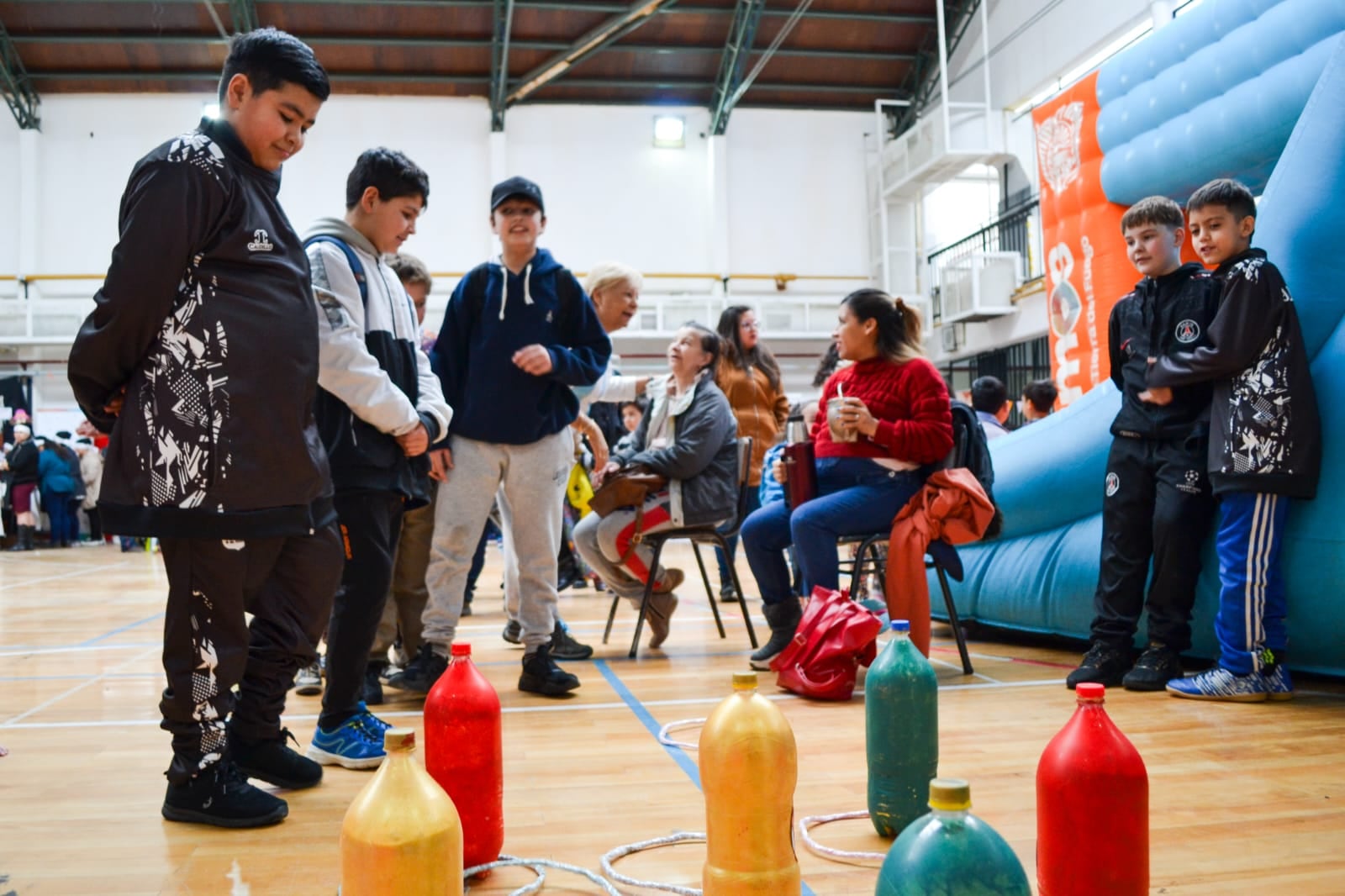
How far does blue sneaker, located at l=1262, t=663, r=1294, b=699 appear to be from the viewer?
2848 millimetres

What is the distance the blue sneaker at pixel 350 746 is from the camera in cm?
232

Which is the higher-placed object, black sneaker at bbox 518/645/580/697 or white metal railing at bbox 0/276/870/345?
white metal railing at bbox 0/276/870/345

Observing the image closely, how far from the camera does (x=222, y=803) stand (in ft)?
6.25

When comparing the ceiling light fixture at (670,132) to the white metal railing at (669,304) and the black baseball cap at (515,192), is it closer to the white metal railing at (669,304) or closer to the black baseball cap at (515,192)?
the white metal railing at (669,304)

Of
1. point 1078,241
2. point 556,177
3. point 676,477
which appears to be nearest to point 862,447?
point 676,477

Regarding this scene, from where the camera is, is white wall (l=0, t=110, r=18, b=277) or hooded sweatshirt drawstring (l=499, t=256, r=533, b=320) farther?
white wall (l=0, t=110, r=18, b=277)

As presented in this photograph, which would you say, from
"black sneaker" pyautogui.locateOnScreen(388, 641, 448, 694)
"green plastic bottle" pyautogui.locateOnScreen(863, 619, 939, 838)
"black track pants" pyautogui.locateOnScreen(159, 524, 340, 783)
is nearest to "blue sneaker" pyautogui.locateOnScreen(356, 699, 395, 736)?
"black track pants" pyautogui.locateOnScreen(159, 524, 340, 783)

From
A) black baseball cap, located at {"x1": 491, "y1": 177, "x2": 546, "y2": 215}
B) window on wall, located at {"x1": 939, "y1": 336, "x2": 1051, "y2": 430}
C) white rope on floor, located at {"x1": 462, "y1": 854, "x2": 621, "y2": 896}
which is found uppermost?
window on wall, located at {"x1": 939, "y1": 336, "x2": 1051, "y2": 430}

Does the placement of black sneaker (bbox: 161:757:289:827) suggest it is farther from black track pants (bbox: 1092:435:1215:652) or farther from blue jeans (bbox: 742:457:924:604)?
black track pants (bbox: 1092:435:1215:652)

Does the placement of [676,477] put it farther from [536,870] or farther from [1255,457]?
[536,870]

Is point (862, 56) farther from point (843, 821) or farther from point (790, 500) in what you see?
point (843, 821)

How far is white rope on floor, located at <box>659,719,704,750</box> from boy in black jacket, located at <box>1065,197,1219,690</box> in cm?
112

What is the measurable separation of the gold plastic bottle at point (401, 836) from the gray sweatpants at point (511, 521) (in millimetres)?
1910

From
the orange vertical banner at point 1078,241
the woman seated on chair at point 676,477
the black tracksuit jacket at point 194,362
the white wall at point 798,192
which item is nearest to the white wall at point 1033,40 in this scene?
the white wall at point 798,192
